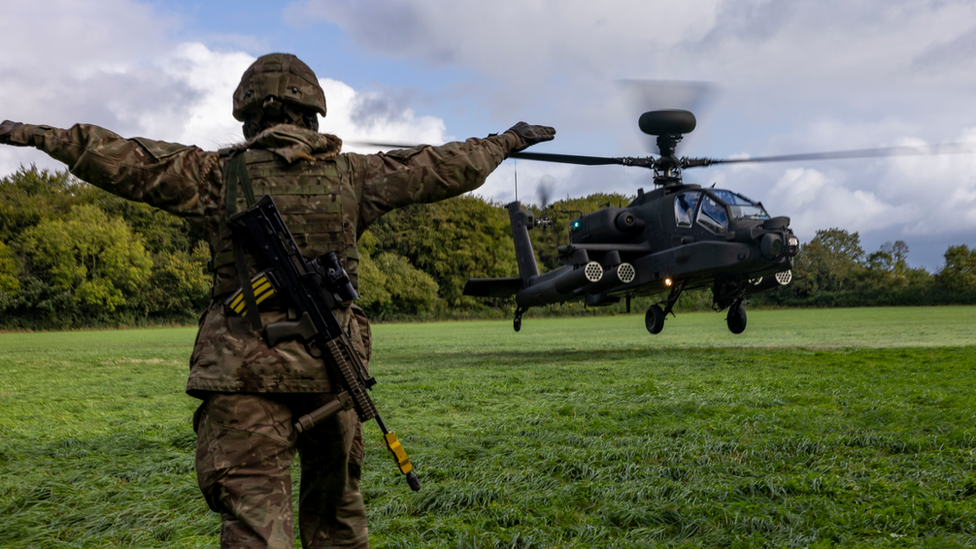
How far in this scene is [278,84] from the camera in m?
2.83

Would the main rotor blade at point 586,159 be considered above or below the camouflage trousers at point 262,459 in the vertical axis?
above

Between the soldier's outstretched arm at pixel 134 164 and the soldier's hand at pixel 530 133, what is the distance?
1.36 m

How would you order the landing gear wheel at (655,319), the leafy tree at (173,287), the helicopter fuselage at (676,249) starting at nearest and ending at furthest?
1. the helicopter fuselage at (676,249)
2. the landing gear wheel at (655,319)
3. the leafy tree at (173,287)

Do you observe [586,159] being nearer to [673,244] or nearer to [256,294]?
[673,244]

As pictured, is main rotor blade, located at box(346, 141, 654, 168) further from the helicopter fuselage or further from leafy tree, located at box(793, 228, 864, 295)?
leafy tree, located at box(793, 228, 864, 295)

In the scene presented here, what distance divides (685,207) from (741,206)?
3.30ft

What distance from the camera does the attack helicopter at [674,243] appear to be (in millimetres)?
12484

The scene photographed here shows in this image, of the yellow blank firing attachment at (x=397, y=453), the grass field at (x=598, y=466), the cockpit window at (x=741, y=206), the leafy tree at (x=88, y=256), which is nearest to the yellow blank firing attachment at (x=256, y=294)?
the yellow blank firing attachment at (x=397, y=453)

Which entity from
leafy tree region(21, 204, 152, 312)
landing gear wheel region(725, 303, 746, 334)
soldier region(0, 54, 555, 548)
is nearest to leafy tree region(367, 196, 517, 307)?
leafy tree region(21, 204, 152, 312)

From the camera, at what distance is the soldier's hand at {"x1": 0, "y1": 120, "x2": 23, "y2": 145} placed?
2.76 metres

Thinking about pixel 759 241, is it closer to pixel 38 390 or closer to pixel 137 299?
pixel 38 390

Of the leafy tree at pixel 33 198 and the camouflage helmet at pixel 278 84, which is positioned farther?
the leafy tree at pixel 33 198

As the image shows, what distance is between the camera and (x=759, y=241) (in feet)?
40.3

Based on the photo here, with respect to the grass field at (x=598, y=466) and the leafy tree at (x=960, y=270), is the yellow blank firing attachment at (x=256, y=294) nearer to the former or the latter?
the grass field at (x=598, y=466)
